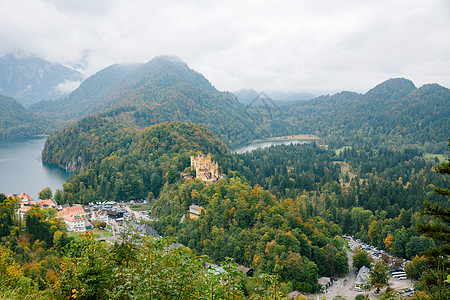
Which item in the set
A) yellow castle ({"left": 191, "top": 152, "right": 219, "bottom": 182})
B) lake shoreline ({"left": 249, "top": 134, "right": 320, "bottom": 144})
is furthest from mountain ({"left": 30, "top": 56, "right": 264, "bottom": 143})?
yellow castle ({"left": 191, "top": 152, "right": 219, "bottom": 182})

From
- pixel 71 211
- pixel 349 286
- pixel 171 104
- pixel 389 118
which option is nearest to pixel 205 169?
pixel 71 211

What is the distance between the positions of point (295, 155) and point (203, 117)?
53.7 metres

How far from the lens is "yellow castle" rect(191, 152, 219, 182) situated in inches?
1938

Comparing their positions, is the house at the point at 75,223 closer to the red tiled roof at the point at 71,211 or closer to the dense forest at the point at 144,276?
the red tiled roof at the point at 71,211

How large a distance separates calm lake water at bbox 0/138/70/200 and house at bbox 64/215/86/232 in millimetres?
24356

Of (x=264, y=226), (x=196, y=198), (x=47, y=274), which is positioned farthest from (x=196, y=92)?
(x=47, y=274)

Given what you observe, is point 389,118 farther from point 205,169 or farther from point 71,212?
point 71,212

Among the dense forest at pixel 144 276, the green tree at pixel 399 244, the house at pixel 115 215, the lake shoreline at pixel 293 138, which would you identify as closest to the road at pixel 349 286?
the green tree at pixel 399 244

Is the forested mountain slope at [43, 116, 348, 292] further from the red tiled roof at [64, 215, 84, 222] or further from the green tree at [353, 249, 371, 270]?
the red tiled roof at [64, 215, 84, 222]

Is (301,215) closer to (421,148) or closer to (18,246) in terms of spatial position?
(18,246)

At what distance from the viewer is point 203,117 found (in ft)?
456

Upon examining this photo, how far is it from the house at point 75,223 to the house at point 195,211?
1247cm

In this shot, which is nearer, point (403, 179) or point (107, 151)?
point (403, 179)

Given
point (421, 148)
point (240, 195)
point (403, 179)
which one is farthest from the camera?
point (421, 148)
